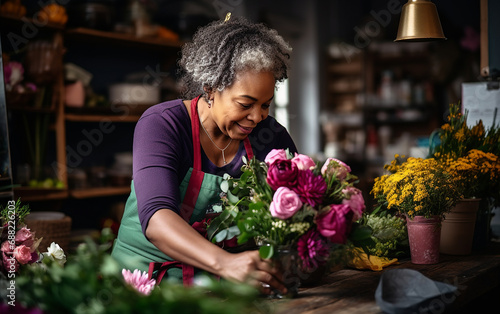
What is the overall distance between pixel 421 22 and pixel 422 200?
84 centimetres

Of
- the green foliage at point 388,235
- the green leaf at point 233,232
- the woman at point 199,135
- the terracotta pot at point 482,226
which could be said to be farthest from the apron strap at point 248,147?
the terracotta pot at point 482,226

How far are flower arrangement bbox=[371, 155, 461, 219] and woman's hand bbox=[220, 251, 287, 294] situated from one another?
587mm

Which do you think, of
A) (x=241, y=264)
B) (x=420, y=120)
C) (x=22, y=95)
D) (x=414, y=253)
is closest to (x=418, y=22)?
(x=414, y=253)

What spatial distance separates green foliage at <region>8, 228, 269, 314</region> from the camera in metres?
0.85

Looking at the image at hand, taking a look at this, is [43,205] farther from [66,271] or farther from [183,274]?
[66,271]

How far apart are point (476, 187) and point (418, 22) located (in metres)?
0.71

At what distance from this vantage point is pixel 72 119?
379cm

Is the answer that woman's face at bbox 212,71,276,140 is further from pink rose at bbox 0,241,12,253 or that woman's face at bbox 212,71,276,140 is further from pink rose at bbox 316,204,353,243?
pink rose at bbox 0,241,12,253

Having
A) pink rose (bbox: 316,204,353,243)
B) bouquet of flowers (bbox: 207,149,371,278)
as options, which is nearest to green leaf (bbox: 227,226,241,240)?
bouquet of flowers (bbox: 207,149,371,278)

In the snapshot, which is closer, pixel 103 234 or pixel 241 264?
pixel 241 264

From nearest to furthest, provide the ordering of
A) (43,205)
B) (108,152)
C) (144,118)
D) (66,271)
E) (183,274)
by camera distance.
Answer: (66,271), (183,274), (144,118), (43,205), (108,152)

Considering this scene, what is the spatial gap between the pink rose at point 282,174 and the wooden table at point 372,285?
11.5 inches

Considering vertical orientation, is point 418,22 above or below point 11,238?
above

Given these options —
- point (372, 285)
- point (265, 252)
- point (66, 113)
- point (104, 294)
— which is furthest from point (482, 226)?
point (66, 113)
